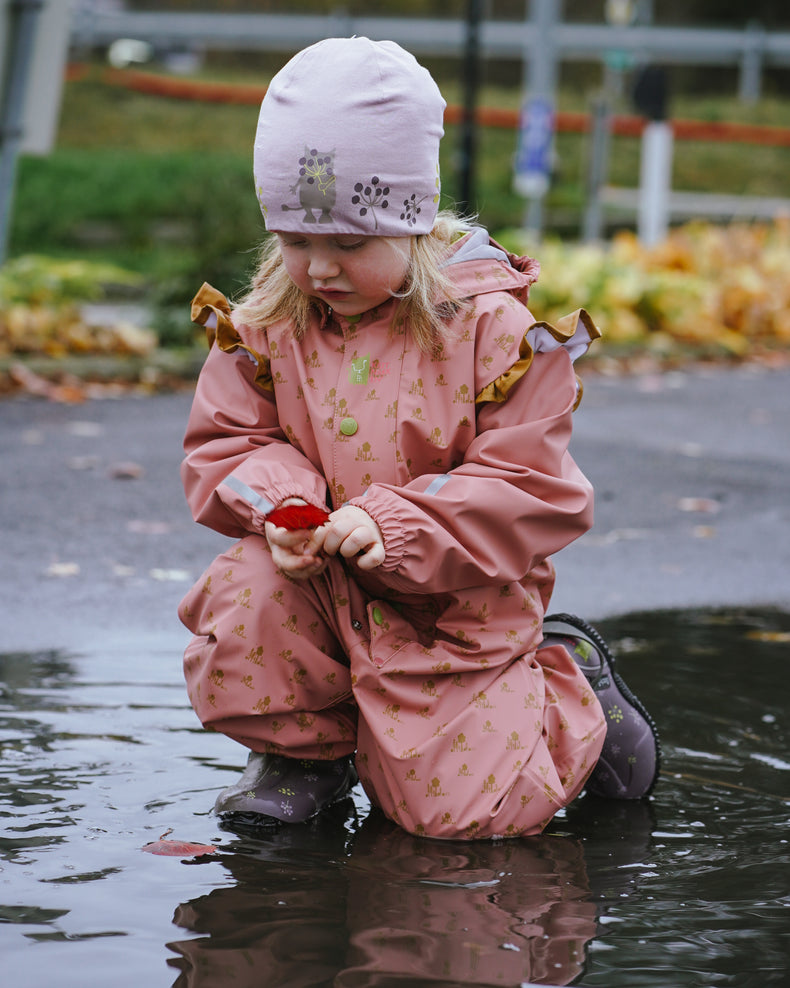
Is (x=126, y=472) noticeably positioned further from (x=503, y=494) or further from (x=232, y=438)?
(x=503, y=494)

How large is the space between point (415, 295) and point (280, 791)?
33.2 inches

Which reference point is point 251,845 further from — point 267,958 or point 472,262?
point 472,262

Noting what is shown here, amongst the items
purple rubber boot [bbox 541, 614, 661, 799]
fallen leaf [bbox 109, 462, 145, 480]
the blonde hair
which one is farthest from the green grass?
purple rubber boot [bbox 541, 614, 661, 799]

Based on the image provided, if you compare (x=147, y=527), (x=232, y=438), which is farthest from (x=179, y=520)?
(x=232, y=438)

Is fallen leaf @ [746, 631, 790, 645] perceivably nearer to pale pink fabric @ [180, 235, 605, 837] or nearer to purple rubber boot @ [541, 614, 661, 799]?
purple rubber boot @ [541, 614, 661, 799]

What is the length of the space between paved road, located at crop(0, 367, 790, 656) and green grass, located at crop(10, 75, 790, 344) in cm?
119

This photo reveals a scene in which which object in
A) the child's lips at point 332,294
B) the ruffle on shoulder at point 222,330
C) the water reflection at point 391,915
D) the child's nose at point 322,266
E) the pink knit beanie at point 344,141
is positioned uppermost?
the pink knit beanie at point 344,141

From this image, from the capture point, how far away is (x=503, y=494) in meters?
2.43

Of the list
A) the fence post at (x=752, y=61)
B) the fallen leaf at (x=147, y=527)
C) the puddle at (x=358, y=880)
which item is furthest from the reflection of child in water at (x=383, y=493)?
the fence post at (x=752, y=61)

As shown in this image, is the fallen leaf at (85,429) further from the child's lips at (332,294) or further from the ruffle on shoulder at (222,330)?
the child's lips at (332,294)

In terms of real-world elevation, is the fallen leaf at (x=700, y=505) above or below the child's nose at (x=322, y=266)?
below

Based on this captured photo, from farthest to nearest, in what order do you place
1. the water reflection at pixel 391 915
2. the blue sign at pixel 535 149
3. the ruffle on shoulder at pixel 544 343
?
the blue sign at pixel 535 149 < the ruffle on shoulder at pixel 544 343 < the water reflection at pixel 391 915

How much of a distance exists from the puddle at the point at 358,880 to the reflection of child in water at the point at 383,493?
12cm

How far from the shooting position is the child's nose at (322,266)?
2.51 metres
